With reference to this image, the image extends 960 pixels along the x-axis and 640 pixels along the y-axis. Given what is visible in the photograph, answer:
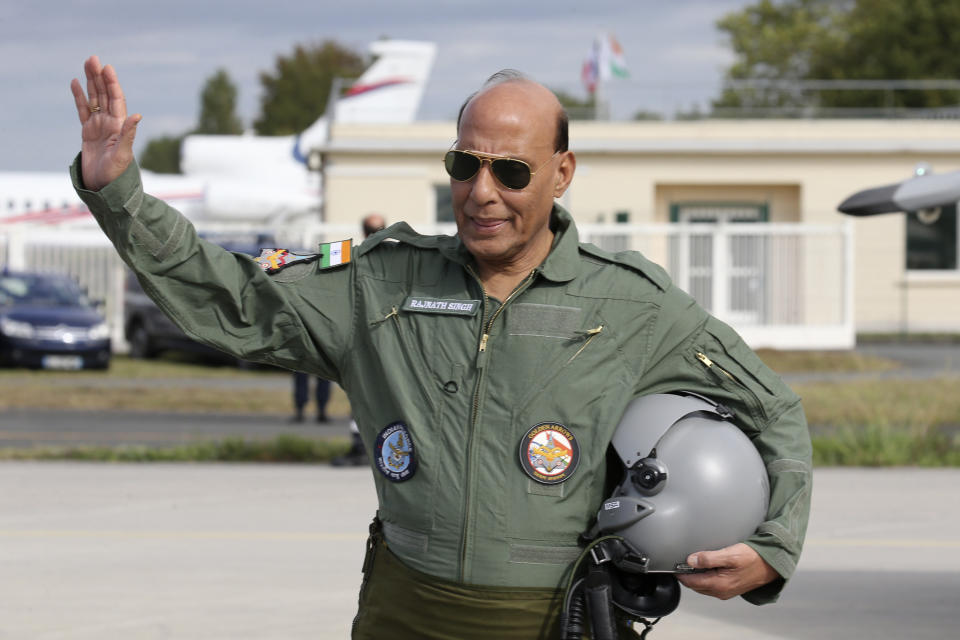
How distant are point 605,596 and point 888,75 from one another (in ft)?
174

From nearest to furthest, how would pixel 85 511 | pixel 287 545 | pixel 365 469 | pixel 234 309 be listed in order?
1. pixel 234 309
2. pixel 287 545
3. pixel 85 511
4. pixel 365 469

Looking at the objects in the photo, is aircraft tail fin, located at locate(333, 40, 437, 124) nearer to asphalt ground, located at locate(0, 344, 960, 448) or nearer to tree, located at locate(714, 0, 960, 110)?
tree, located at locate(714, 0, 960, 110)

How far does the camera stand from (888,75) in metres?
52.9

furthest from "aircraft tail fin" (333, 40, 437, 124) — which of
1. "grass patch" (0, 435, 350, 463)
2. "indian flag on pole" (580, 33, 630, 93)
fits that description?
"grass patch" (0, 435, 350, 463)

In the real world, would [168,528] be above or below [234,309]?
below

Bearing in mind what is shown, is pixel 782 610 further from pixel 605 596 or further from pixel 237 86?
pixel 237 86

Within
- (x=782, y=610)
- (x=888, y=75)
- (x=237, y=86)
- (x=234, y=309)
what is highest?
(x=237, y=86)

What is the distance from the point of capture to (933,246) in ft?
105

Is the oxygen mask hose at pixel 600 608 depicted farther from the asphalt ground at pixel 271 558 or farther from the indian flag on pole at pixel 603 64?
the indian flag on pole at pixel 603 64

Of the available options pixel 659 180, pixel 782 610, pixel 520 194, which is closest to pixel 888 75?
pixel 659 180

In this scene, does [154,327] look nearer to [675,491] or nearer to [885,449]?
[885,449]

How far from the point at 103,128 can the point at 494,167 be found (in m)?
0.85

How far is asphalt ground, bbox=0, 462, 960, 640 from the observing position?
6645mm

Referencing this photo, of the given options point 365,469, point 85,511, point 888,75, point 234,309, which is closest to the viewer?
point 234,309
